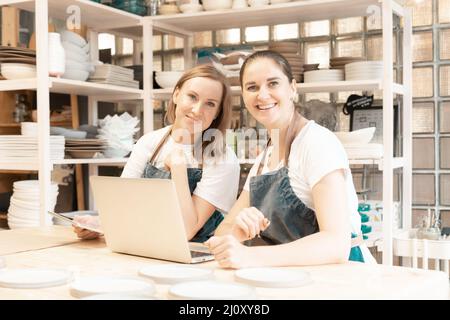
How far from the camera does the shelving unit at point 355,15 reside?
2905 mm

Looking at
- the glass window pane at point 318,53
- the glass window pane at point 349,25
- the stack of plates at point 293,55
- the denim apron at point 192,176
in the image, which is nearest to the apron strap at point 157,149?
the denim apron at point 192,176

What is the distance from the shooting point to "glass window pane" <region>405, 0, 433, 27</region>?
332 centimetres

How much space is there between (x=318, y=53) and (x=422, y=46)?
1.99 ft

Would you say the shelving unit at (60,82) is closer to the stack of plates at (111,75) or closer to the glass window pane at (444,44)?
the stack of plates at (111,75)

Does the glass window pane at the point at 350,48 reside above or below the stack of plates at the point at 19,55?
above

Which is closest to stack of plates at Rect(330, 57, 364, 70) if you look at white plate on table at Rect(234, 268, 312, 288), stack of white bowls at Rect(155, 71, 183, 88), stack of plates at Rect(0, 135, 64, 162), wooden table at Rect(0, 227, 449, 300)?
stack of white bowls at Rect(155, 71, 183, 88)

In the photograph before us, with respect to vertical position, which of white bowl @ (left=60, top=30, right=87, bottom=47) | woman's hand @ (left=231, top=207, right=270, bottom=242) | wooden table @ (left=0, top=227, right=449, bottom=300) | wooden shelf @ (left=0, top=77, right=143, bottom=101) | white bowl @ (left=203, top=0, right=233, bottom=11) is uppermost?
white bowl @ (left=203, top=0, right=233, bottom=11)

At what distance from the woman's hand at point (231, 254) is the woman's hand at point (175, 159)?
895 mm

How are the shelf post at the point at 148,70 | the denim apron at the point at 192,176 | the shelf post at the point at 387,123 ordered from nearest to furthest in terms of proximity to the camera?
the denim apron at the point at 192,176
the shelf post at the point at 387,123
the shelf post at the point at 148,70

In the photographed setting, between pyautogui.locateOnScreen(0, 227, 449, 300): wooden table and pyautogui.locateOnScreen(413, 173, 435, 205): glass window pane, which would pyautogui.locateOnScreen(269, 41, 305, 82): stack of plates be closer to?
pyautogui.locateOnScreen(413, 173, 435, 205): glass window pane

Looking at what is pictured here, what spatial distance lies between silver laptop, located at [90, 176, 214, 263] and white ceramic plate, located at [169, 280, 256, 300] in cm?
28
